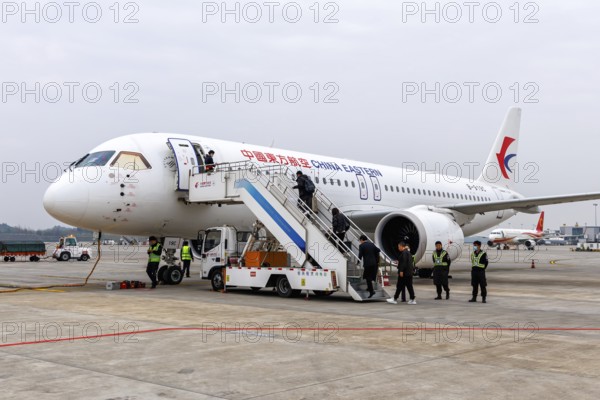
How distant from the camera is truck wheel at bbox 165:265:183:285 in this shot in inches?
690

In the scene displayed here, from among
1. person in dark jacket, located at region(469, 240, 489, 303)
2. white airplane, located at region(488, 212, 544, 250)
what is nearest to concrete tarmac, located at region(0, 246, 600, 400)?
person in dark jacket, located at region(469, 240, 489, 303)

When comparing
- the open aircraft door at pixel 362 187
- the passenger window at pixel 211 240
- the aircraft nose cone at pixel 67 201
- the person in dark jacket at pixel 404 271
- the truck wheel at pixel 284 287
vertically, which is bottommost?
the truck wheel at pixel 284 287

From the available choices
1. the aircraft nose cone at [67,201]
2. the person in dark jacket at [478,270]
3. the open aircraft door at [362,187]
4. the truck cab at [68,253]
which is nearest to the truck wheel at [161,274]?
the aircraft nose cone at [67,201]

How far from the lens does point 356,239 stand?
15.7 metres

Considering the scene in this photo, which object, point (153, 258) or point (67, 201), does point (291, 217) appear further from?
point (67, 201)

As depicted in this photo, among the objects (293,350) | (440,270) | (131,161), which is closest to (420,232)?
(440,270)

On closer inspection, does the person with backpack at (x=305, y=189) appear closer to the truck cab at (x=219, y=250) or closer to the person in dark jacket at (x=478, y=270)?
the truck cab at (x=219, y=250)

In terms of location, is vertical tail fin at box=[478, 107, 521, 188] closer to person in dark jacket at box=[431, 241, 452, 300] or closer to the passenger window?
person in dark jacket at box=[431, 241, 452, 300]

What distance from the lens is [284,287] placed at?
1420cm

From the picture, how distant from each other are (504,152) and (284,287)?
2062cm

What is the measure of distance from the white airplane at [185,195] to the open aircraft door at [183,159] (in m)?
0.03

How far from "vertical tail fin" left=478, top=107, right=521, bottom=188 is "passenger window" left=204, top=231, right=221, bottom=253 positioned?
61.0 feet

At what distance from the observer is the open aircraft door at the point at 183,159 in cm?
A: 1623

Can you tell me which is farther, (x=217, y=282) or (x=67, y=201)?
(x=217, y=282)
